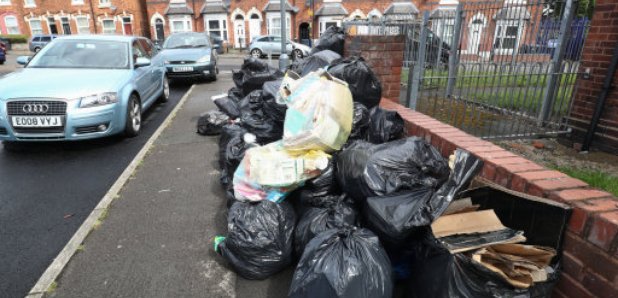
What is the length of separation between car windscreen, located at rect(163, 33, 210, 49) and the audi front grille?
6.98 metres

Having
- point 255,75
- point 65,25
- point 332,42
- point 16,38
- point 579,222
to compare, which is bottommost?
point 579,222

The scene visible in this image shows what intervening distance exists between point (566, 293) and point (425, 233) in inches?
26.7

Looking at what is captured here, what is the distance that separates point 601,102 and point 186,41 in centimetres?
1050

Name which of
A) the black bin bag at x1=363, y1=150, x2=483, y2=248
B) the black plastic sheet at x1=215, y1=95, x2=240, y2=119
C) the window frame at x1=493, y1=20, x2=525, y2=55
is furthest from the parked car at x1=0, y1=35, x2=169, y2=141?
the window frame at x1=493, y1=20, x2=525, y2=55

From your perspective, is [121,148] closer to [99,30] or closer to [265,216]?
[265,216]

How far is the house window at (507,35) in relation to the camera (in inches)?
195

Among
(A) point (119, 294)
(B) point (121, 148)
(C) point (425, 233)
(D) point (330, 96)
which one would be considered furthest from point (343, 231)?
(B) point (121, 148)

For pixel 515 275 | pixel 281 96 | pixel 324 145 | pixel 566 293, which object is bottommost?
pixel 566 293

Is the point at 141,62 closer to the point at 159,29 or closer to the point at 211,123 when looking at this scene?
the point at 211,123

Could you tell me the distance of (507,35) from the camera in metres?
5.06

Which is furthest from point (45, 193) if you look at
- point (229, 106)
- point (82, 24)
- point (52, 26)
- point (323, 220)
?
point (52, 26)

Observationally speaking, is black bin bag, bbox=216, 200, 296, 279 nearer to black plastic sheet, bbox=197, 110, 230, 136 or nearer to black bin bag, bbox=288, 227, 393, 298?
black bin bag, bbox=288, 227, 393, 298

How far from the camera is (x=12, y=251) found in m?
2.70

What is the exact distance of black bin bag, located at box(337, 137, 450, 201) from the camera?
6.67 feet
